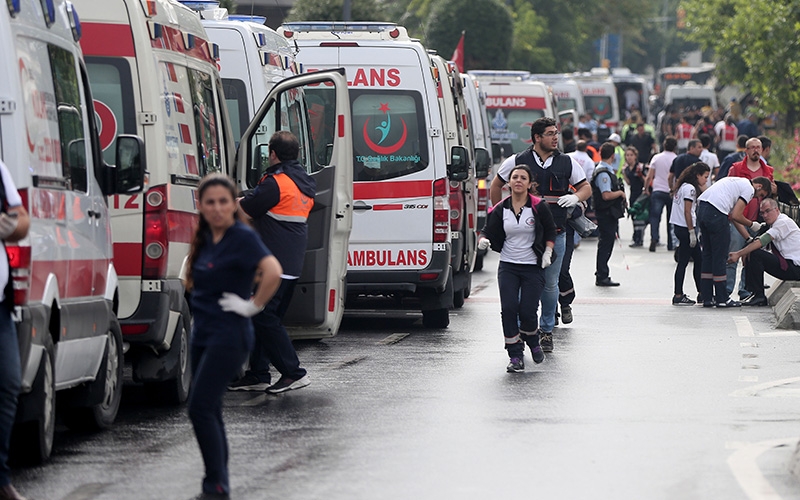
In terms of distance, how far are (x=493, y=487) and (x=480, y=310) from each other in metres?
9.41

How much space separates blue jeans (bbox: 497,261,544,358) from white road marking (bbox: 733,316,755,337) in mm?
3117

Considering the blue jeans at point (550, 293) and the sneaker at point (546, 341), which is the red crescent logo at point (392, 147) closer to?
the blue jeans at point (550, 293)

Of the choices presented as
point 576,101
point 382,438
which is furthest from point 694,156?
point 576,101

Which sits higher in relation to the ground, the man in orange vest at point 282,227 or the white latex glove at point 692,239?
the man in orange vest at point 282,227

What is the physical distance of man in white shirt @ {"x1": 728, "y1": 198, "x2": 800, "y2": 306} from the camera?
16.7 meters

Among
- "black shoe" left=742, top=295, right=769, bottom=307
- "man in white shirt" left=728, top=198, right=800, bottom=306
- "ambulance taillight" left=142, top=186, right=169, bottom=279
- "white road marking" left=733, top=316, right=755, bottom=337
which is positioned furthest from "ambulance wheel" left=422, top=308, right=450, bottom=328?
"ambulance taillight" left=142, top=186, right=169, bottom=279

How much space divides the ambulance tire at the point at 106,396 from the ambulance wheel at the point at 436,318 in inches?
231

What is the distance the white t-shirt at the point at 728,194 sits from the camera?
1648 cm

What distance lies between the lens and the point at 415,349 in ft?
42.5

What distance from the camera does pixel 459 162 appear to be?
14.3m

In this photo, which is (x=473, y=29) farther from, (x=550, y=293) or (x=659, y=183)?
(x=550, y=293)

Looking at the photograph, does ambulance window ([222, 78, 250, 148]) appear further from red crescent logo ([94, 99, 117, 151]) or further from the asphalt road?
red crescent logo ([94, 99, 117, 151])

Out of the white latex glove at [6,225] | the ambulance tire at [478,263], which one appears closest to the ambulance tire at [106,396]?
the white latex glove at [6,225]

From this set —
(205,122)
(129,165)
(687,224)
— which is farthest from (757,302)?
(129,165)
